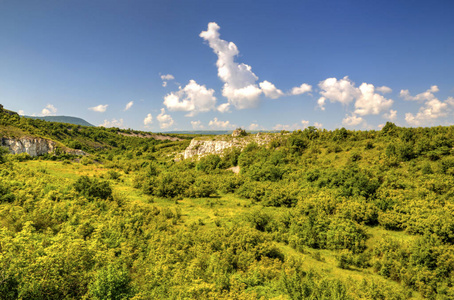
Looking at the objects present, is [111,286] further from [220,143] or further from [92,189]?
[220,143]

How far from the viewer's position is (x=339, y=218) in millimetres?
25453

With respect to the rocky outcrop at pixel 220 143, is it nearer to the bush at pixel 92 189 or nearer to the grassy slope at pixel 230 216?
the grassy slope at pixel 230 216

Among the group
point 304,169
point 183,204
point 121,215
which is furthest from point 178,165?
point 121,215

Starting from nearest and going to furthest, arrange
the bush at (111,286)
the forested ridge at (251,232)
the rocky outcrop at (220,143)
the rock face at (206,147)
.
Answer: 1. the bush at (111,286)
2. the forested ridge at (251,232)
3. the rocky outcrop at (220,143)
4. the rock face at (206,147)

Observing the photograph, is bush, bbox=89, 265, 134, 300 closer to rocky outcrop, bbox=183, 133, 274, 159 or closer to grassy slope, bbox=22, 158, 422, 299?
grassy slope, bbox=22, 158, 422, 299

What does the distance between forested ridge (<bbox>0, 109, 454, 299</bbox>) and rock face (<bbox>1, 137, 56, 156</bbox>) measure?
23024 mm

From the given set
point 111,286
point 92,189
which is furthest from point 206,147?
point 111,286

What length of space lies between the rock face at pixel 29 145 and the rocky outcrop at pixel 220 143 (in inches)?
1673

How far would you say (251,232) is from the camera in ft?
68.0

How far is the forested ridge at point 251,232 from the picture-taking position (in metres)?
11.8

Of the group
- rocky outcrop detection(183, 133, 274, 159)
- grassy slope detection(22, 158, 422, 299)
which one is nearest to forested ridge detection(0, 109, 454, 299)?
grassy slope detection(22, 158, 422, 299)

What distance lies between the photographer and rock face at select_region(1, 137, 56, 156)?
6000 centimetres

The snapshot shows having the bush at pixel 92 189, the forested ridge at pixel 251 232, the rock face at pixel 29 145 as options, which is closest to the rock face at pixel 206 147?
the forested ridge at pixel 251 232

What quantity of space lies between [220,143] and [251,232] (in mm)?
53088
